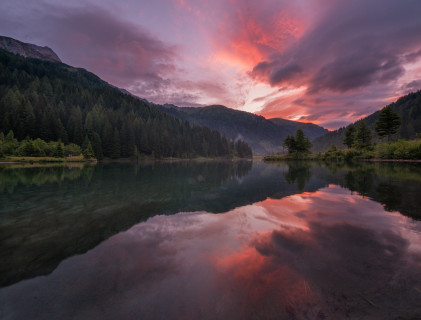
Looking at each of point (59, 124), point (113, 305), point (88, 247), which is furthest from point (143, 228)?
point (59, 124)

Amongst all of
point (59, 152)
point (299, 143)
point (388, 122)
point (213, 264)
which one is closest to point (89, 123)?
point (59, 152)

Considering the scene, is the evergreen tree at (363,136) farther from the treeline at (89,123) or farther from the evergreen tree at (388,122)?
the treeline at (89,123)

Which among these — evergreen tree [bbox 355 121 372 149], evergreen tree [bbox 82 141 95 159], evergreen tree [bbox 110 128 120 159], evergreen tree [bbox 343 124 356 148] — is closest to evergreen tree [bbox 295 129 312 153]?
evergreen tree [bbox 343 124 356 148]

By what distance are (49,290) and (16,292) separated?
634 mm

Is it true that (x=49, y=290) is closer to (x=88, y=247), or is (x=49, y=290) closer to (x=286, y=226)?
(x=88, y=247)

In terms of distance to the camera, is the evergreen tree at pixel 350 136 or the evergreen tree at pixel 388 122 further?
the evergreen tree at pixel 350 136

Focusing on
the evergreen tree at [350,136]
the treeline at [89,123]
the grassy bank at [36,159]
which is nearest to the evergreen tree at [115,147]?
the treeline at [89,123]

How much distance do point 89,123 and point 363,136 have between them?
429 feet

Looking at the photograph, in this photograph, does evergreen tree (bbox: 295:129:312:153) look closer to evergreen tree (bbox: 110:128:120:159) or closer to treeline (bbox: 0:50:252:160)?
treeline (bbox: 0:50:252:160)

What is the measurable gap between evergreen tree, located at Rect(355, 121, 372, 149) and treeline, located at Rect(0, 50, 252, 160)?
107055mm

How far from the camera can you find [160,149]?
12938 cm

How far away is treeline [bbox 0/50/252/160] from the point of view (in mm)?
85250

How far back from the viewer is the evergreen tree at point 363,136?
69963 mm

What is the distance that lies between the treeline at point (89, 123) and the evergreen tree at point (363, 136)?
107055 mm
